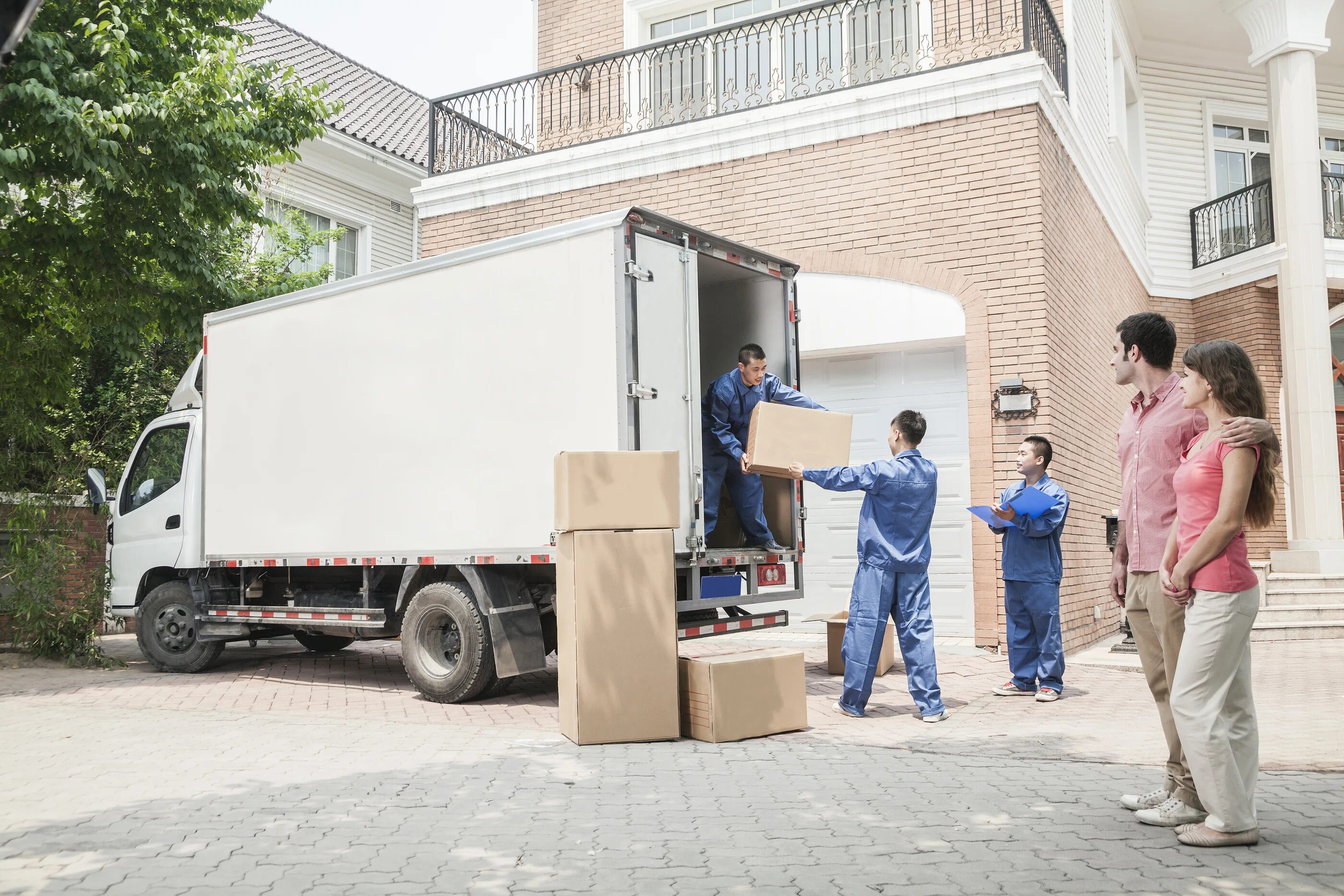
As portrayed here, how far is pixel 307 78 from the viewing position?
20281 mm

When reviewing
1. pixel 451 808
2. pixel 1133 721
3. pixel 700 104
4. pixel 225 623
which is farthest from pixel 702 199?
pixel 451 808

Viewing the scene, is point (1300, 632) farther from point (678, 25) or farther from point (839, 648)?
point (678, 25)

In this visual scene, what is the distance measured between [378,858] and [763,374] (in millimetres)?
4787

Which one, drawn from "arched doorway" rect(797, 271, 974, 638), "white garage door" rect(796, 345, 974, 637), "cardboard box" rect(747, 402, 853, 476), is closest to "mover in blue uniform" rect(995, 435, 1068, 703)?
"cardboard box" rect(747, 402, 853, 476)

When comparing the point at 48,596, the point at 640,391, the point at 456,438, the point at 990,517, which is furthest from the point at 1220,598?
the point at 48,596

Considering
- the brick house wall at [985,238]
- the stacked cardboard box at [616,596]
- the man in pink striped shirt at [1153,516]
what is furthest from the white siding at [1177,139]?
the man in pink striped shirt at [1153,516]

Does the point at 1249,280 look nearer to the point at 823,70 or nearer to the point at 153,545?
the point at 823,70

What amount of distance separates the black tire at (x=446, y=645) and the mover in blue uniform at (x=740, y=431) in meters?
1.77

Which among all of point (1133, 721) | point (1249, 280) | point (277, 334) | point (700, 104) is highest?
point (700, 104)

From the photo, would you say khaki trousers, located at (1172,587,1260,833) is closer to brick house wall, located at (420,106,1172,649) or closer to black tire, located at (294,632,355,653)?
brick house wall, located at (420,106,1172,649)

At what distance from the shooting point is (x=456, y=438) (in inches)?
301

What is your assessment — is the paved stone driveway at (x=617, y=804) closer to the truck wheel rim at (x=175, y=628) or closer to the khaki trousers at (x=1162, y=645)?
the khaki trousers at (x=1162, y=645)

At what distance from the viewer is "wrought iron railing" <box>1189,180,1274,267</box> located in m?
16.7

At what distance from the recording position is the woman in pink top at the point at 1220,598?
391 cm
